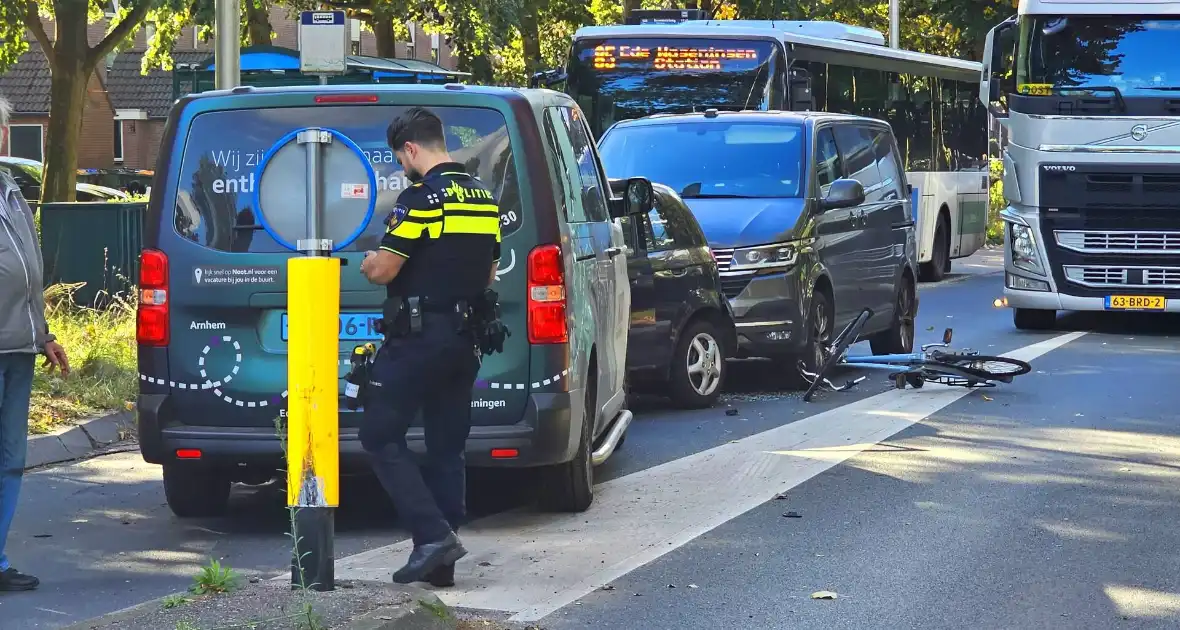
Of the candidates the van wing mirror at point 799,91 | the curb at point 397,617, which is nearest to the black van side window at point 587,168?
the curb at point 397,617

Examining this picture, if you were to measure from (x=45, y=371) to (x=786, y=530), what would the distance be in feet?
17.9

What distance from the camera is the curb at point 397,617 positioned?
5318 millimetres

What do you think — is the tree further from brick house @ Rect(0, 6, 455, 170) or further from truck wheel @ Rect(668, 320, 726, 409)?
brick house @ Rect(0, 6, 455, 170)

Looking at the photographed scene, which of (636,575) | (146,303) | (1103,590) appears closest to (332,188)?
(146,303)

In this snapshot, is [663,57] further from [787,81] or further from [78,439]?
[78,439]

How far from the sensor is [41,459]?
9445mm

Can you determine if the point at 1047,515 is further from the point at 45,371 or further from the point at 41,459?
the point at 45,371

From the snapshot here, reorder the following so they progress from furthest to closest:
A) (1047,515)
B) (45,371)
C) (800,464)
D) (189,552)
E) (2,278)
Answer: (45,371) → (800,464) → (1047,515) → (189,552) → (2,278)

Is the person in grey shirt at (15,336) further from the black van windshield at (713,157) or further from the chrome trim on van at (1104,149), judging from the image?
the chrome trim on van at (1104,149)

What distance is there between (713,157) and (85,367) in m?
4.61

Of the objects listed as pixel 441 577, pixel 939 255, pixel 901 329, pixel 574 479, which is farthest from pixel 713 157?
pixel 939 255

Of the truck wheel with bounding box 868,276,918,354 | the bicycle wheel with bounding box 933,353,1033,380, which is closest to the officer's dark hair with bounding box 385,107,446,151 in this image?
the bicycle wheel with bounding box 933,353,1033,380

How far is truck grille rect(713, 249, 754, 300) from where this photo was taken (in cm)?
1207

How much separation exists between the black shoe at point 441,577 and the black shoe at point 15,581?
1.42m
